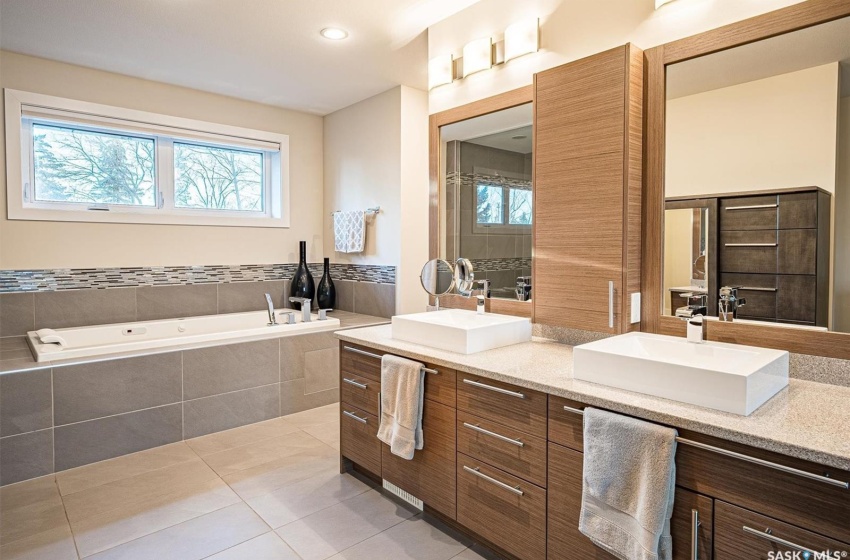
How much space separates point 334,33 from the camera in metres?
3.04

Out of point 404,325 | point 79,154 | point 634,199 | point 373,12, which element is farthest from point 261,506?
point 79,154

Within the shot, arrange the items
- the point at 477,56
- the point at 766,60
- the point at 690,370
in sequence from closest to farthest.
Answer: the point at 690,370 → the point at 766,60 → the point at 477,56

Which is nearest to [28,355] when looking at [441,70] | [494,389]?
[494,389]

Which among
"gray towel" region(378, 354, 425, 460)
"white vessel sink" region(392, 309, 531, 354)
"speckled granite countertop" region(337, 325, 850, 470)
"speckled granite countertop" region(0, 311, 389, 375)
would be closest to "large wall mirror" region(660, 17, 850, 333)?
"speckled granite countertop" region(337, 325, 850, 470)

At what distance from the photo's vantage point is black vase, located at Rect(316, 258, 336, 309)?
4.62m

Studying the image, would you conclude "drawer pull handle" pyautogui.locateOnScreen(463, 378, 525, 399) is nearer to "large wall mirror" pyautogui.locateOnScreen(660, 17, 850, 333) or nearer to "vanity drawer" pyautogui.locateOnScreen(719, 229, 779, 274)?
"large wall mirror" pyautogui.locateOnScreen(660, 17, 850, 333)

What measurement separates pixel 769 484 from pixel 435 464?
4.12 ft

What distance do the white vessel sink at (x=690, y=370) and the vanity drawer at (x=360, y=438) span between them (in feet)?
3.85

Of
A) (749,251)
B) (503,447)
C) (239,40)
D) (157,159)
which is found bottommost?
(503,447)

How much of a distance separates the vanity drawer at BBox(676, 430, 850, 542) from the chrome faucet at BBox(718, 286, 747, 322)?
721 mm

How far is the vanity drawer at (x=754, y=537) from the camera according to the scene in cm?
113

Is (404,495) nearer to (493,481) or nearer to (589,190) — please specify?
(493,481)

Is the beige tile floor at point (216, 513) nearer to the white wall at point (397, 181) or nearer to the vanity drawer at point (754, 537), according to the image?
the vanity drawer at point (754, 537)

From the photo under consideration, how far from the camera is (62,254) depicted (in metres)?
3.53
